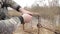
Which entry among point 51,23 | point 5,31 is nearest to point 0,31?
Answer: point 5,31

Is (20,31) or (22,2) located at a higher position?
(22,2)

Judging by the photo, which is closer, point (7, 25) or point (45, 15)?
point (7, 25)

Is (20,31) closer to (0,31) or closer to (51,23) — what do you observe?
(51,23)

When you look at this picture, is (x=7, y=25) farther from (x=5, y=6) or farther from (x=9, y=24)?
(x=5, y=6)

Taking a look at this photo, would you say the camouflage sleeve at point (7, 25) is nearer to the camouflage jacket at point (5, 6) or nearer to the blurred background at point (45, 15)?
the camouflage jacket at point (5, 6)

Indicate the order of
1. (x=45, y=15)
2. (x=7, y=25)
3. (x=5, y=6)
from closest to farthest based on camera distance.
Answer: (x=7, y=25) → (x=5, y=6) → (x=45, y=15)

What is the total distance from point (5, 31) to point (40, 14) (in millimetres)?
900

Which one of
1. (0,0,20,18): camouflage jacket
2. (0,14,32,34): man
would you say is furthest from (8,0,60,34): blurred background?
(0,14,32,34): man

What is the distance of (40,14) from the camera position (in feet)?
4.64

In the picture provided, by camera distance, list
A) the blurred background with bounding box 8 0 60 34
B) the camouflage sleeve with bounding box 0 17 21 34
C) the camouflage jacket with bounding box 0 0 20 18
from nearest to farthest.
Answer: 1. the camouflage sleeve with bounding box 0 17 21 34
2. the camouflage jacket with bounding box 0 0 20 18
3. the blurred background with bounding box 8 0 60 34

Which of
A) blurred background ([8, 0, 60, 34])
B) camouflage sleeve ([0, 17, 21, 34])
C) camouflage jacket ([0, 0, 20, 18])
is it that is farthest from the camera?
blurred background ([8, 0, 60, 34])

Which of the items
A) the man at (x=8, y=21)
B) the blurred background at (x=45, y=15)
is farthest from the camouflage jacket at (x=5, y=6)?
the blurred background at (x=45, y=15)

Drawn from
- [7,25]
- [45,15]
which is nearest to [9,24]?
[7,25]

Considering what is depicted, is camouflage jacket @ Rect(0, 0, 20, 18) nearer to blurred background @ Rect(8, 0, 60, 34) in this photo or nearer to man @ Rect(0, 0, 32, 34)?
man @ Rect(0, 0, 32, 34)
